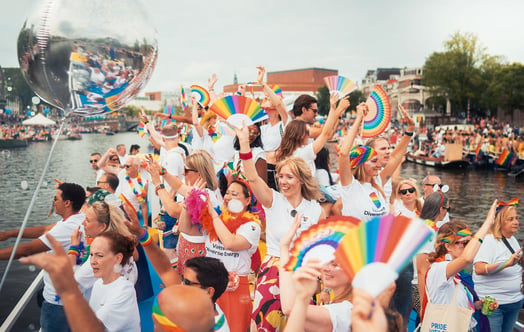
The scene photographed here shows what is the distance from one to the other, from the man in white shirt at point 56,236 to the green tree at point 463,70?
52.6m

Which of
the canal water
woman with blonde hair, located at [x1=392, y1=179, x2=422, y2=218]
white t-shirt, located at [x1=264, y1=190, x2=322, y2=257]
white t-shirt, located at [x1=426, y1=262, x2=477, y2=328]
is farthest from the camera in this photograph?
woman with blonde hair, located at [x1=392, y1=179, x2=422, y2=218]

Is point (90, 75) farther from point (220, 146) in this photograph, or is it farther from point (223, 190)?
point (220, 146)

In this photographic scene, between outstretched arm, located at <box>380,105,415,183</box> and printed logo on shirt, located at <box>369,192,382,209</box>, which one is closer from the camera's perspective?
printed logo on shirt, located at <box>369,192,382,209</box>

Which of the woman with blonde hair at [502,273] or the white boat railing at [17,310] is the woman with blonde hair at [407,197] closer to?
the woman with blonde hair at [502,273]

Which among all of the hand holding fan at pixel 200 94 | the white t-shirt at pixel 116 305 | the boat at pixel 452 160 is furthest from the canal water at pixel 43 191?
the hand holding fan at pixel 200 94

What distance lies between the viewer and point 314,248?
6.21 ft

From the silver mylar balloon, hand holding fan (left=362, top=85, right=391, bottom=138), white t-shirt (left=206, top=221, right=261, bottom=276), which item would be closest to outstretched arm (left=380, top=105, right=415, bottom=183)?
hand holding fan (left=362, top=85, right=391, bottom=138)

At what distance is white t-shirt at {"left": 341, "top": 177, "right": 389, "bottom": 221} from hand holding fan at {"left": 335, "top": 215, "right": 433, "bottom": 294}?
207 centimetres

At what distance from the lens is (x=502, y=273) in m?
3.77

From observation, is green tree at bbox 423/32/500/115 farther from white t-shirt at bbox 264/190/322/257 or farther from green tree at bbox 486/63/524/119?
white t-shirt at bbox 264/190/322/257

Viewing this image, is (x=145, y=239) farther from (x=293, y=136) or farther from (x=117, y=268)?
(x=293, y=136)

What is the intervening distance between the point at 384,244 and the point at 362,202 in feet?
7.08

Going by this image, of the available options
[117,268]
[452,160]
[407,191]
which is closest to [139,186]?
[407,191]

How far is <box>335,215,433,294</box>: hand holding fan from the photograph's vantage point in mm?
1408
